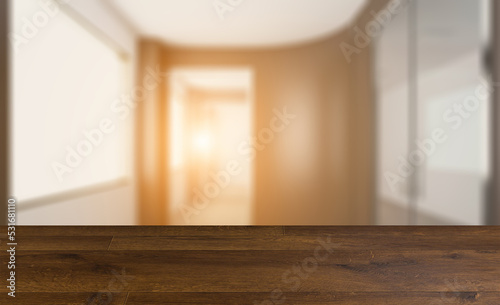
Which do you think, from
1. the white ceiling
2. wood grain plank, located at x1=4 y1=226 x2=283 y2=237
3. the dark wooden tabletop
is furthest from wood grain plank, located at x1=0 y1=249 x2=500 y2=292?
the white ceiling

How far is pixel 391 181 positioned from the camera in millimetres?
2158

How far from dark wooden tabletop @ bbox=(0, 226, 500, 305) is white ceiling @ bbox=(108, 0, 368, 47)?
1.20 metres

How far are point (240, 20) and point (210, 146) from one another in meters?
0.81

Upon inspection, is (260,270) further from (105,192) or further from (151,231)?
(105,192)

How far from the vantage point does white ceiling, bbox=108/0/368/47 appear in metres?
2.05

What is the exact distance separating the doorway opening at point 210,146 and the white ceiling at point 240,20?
0.64 feet

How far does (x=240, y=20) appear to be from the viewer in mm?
2104

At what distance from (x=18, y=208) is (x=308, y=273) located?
4.41 feet

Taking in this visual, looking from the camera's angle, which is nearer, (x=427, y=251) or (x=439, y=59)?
(x=427, y=251)

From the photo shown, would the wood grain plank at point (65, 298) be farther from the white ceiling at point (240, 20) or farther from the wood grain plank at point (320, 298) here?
the white ceiling at point (240, 20)

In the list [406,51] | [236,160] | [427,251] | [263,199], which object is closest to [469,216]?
[427,251]

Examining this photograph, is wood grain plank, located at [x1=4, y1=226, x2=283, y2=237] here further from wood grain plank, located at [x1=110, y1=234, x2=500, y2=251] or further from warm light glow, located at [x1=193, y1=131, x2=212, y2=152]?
warm light glow, located at [x1=193, y1=131, x2=212, y2=152]

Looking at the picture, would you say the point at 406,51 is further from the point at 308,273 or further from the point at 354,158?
the point at 308,273

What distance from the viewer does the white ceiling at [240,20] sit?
6.72 feet
